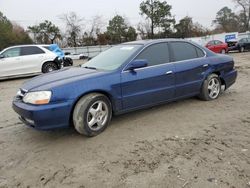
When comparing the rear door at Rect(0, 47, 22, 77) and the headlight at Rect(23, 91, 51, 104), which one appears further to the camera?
the rear door at Rect(0, 47, 22, 77)

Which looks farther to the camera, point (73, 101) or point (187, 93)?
point (187, 93)

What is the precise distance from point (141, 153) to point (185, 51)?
2.75 meters

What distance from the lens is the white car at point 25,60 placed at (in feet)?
37.7

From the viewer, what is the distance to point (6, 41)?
4316 cm

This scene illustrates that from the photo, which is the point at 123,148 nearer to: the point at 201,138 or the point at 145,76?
the point at 201,138

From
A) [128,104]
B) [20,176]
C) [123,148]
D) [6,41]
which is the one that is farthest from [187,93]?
[6,41]

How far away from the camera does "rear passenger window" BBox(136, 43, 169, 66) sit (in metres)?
4.77

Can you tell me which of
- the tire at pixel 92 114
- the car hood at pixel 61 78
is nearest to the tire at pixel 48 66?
the car hood at pixel 61 78

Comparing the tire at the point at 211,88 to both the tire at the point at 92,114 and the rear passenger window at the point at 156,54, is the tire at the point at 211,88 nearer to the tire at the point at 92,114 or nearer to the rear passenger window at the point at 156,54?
the rear passenger window at the point at 156,54

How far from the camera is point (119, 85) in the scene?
4281mm

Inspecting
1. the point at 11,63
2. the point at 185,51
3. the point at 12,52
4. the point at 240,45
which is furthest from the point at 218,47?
the point at 185,51

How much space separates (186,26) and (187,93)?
157 ft

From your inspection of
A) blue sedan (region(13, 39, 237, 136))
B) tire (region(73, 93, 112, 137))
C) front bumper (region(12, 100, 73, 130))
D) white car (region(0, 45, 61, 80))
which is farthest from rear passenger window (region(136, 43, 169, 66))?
white car (region(0, 45, 61, 80))

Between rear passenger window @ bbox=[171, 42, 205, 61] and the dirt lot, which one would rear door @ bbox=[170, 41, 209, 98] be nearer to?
rear passenger window @ bbox=[171, 42, 205, 61]
